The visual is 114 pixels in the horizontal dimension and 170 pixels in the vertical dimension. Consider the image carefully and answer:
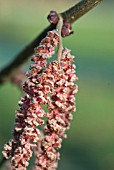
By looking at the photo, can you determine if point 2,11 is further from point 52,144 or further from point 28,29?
point 52,144

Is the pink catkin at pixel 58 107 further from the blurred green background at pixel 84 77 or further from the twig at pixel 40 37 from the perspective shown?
the blurred green background at pixel 84 77

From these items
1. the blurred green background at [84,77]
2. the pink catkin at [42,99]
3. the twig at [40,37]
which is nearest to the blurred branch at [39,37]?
the twig at [40,37]

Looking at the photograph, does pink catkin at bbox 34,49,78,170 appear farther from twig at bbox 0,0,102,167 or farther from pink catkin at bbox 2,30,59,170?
twig at bbox 0,0,102,167

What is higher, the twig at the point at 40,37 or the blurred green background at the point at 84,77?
the blurred green background at the point at 84,77

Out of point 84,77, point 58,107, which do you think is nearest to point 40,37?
point 58,107

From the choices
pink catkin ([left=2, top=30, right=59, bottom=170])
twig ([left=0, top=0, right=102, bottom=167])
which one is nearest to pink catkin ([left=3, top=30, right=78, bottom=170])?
pink catkin ([left=2, top=30, right=59, bottom=170])

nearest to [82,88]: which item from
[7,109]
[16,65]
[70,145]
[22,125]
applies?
[7,109]

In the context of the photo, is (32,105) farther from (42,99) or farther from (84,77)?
(84,77)
